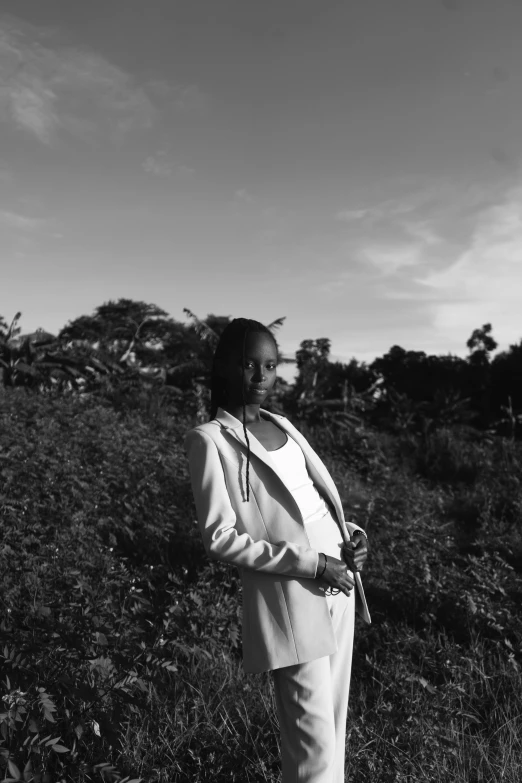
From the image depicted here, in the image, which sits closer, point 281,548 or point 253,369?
point 281,548

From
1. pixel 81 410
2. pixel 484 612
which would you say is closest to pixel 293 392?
pixel 81 410

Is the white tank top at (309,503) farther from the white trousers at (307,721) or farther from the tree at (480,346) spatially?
the tree at (480,346)

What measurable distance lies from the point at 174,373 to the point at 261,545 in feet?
31.9

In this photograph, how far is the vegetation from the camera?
2.56 meters

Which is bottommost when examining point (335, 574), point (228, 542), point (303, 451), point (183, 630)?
point (183, 630)

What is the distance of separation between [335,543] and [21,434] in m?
5.46

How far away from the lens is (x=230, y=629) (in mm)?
3752

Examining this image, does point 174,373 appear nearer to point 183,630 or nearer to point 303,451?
point 183,630

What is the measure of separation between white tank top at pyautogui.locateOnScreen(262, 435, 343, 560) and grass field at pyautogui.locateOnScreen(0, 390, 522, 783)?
96cm

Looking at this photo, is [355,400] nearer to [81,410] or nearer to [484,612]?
[81,410]

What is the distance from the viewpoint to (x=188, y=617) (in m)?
3.70

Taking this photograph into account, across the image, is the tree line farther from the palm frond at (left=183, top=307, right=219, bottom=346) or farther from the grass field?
the grass field

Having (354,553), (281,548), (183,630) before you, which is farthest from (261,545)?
(183,630)

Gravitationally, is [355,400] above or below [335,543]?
above
